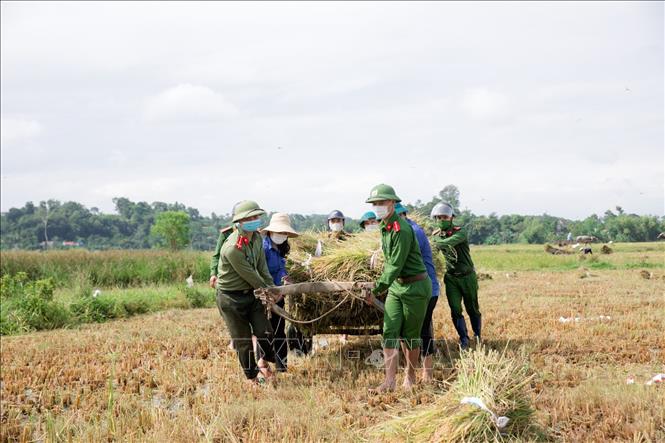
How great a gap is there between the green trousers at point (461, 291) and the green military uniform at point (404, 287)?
4.97 ft

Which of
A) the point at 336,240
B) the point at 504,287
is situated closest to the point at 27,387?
the point at 336,240

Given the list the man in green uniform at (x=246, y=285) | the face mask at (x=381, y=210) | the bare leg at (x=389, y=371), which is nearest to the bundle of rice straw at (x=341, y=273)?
the man in green uniform at (x=246, y=285)

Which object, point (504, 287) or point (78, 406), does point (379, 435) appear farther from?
point (504, 287)

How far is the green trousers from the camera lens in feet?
22.1

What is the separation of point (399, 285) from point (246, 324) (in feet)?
5.77

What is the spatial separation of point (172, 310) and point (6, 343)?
3596 millimetres

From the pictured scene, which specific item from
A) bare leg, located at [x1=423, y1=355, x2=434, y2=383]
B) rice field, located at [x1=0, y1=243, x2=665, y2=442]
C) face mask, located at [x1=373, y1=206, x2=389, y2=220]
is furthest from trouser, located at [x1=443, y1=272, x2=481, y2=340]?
face mask, located at [x1=373, y1=206, x2=389, y2=220]

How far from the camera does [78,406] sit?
5703mm

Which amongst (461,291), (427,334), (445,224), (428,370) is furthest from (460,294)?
(428,370)

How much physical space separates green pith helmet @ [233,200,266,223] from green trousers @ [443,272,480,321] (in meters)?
2.58

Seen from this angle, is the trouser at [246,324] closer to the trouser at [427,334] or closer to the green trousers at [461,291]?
the trouser at [427,334]

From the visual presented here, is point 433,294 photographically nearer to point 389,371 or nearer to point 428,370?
point 428,370

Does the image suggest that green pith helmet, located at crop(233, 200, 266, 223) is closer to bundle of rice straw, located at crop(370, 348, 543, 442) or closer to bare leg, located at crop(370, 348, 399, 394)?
bare leg, located at crop(370, 348, 399, 394)

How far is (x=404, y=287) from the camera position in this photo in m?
5.29
